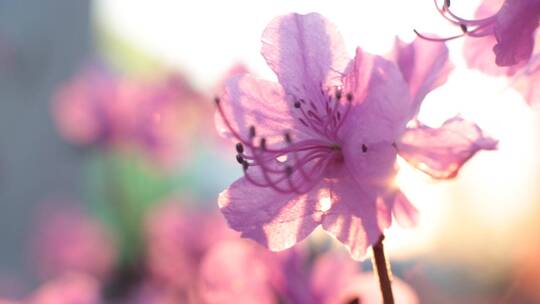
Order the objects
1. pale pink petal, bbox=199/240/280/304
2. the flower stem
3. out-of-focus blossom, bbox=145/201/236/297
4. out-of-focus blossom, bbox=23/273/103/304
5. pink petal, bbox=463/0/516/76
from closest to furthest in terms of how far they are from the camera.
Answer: the flower stem < pink petal, bbox=463/0/516/76 < pale pink petal, bbox=199/240/280/304 < out-of-focus blossom, bbox=23/273/103/304 < out-of-focus blossom, bbox=145/201/236/297

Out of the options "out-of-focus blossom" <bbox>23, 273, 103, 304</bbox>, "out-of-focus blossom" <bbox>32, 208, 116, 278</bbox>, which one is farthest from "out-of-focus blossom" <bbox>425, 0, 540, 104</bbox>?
"out-of-focus blossom" <bbox>32, 208, 116, 278</bbox>

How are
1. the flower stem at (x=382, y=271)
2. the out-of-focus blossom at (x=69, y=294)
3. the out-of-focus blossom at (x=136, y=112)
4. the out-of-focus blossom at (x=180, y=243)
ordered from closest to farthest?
the flower stem at (x=382, y=271)
the out-of-focus blossom at (x=69, y=294)
the out-of-focus blossom at (x=180, y=243)
the out-of-focus blossom at (x=136, y=112)

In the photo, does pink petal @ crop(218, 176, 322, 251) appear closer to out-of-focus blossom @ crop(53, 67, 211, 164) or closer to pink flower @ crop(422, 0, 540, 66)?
pink flower @ crop(422, 0, 540, 66)

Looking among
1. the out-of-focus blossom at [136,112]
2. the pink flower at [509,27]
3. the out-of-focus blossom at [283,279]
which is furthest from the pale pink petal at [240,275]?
the out-of-focus blossom at [136,112]

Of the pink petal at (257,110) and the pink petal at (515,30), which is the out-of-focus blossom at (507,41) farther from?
the pink petal at (257,110)

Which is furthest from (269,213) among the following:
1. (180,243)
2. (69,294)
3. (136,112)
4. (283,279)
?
(136,112)

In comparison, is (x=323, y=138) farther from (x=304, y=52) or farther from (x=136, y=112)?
(x=136, y=112)

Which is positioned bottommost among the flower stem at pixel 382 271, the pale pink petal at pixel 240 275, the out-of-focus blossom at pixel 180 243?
the out-of-focus blossom at pixel 180 243
